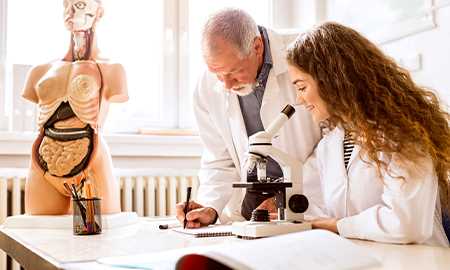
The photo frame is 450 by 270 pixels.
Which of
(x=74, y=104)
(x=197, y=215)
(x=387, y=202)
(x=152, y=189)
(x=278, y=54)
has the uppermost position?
(x=278, y=54)

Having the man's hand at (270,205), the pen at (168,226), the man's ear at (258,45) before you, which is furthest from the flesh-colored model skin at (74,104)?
the man's hand at (270,205)

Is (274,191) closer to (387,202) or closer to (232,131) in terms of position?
(387,202)

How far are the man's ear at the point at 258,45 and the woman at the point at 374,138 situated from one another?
20.7 inches

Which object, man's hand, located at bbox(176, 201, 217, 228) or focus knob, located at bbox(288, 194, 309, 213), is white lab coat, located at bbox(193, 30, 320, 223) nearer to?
man's hand, located at bbox(176, 201, 217, 228)

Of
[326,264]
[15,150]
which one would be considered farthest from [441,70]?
[15,150]

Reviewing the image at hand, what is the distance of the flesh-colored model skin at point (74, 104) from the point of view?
6.76 ft

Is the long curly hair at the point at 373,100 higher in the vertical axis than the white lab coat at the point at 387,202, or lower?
higher

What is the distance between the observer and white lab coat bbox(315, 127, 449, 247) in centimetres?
129

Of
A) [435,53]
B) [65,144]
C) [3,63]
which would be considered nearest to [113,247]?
[65,144]

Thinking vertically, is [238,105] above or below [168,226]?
above

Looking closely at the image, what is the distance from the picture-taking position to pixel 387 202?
134 centimetres

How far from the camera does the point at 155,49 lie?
3379 millimetres

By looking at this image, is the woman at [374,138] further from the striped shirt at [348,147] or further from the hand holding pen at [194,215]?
the hand holding pen at [194,215]

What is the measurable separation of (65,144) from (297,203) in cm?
93
